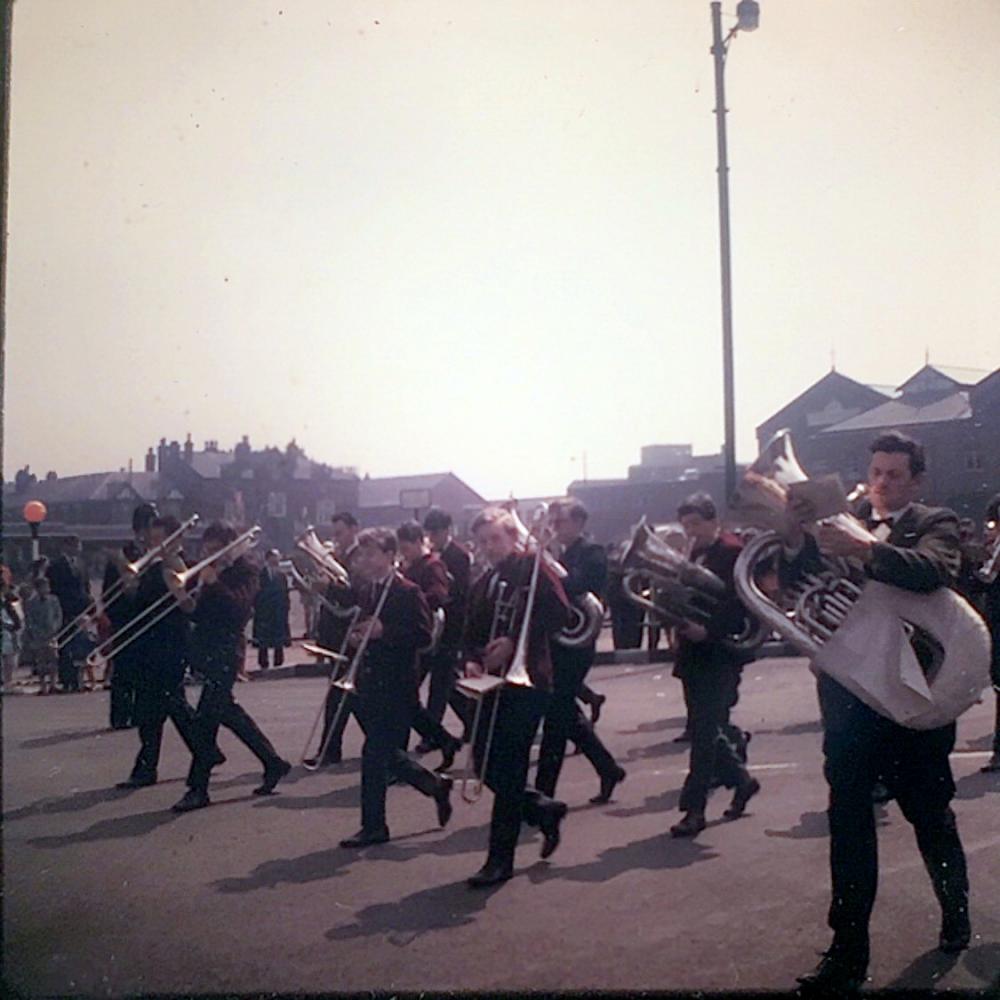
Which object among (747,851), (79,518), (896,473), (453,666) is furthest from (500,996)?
(79,518)

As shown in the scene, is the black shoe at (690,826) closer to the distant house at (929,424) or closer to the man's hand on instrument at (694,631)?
the man's hand on instrument at (694,631)

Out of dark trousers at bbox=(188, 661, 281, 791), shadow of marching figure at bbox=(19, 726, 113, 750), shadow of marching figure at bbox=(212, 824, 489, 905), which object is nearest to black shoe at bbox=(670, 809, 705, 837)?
shadow of marching figure at bbox=(212, 824, 489, 905)

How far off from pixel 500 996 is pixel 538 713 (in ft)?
5.28

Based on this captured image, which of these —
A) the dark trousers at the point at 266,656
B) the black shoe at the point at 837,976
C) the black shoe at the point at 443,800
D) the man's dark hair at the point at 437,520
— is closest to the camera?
the black shoe at the point at 837,976

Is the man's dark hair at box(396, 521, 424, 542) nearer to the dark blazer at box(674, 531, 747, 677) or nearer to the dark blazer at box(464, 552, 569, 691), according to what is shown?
the dark blazer at box(464, 552, 569, 691)

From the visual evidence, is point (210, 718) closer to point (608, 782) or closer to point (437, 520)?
→ point (437, 520)

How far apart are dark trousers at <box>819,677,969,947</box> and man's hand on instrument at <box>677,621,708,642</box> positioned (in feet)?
6.66

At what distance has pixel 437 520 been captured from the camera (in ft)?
29.6

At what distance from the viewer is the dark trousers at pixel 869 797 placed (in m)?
4.26

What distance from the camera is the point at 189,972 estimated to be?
4648 millimetres

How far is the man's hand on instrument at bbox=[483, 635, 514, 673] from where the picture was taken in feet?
18.5

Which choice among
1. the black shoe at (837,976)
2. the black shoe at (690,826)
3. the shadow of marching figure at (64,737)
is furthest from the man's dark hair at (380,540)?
the shadow of marching figure at (64,737)

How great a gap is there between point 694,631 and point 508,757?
1.57m

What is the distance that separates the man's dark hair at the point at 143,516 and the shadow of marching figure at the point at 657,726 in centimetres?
441
